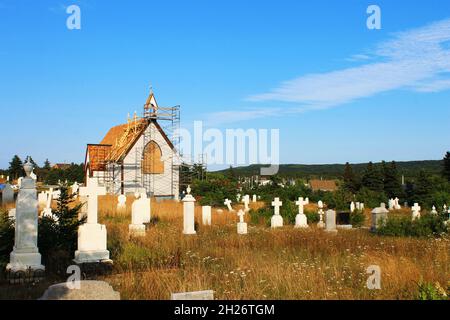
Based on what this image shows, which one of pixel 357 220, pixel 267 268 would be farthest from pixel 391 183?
pixel 267 268

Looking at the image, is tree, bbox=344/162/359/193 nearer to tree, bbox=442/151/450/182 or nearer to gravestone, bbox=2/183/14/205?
tree, bbox=442/151/450/182

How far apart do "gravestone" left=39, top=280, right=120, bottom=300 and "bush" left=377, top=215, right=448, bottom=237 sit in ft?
40.7

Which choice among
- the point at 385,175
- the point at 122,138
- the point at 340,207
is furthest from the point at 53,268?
the point at 385,175

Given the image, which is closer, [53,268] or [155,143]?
[53,268]

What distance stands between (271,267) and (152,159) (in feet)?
97.6

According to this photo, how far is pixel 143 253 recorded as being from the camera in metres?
9.51

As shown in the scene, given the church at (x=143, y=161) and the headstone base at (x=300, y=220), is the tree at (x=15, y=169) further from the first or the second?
the headstone base at (x=300, y=220)

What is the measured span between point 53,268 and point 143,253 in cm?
188

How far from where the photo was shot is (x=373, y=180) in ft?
166

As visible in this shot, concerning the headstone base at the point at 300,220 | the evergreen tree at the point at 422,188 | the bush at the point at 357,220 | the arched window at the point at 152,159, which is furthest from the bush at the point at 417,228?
the evergreen tree at the point at 422,188

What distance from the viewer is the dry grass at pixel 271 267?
6375mm

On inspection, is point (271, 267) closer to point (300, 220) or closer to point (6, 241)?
point (6, 241)

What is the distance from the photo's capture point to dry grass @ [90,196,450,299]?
251 inches
